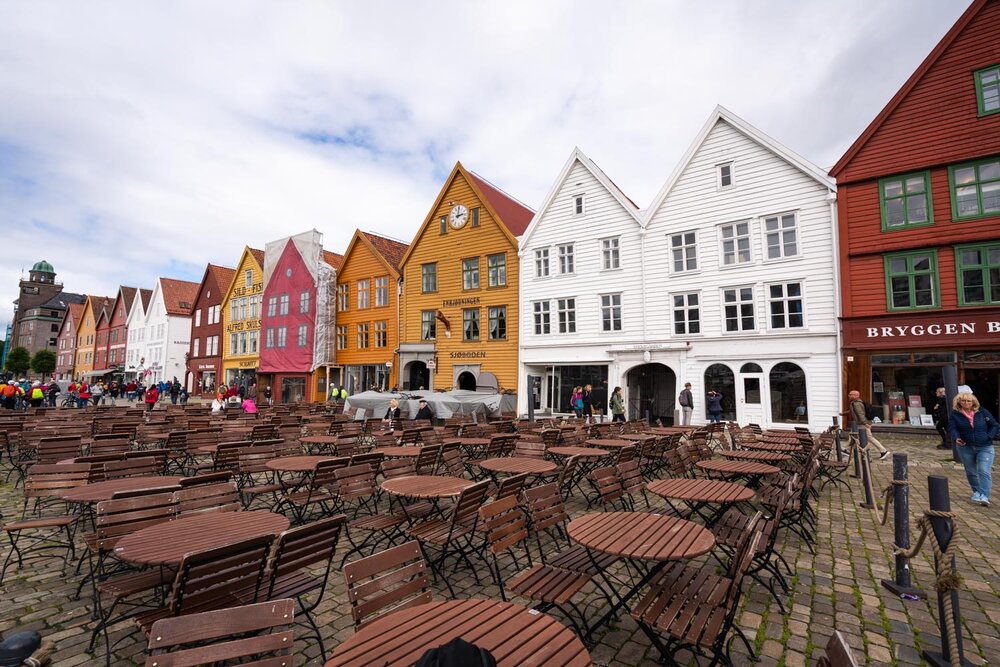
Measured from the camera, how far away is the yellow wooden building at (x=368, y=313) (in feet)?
101

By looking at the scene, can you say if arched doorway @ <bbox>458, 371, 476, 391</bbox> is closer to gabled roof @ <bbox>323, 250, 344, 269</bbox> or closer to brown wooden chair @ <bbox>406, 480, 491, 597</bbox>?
gabled roof @ <bbox>323, 250, 344, 269</bbox>

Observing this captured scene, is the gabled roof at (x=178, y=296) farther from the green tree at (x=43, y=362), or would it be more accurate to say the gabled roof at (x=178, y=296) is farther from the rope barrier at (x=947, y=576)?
the rope barrier at (x=947, y=576)

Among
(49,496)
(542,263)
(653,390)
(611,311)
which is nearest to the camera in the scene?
(49,496)

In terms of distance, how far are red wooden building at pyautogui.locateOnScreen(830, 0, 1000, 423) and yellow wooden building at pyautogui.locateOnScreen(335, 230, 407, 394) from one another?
22746mm

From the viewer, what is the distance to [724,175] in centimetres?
2066

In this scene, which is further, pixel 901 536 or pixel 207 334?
pixel 207 334

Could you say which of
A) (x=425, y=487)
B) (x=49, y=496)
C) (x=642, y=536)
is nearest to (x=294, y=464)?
(x=425, y=487)

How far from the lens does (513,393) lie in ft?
81.0

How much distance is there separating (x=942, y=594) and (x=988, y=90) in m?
20.9

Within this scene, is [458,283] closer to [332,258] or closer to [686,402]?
[686,402]

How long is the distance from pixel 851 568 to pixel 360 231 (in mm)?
31538

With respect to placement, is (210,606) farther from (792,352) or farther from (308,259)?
(308,259)

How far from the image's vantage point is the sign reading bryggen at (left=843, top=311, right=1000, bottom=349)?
51.5 ft

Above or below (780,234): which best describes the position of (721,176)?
above
